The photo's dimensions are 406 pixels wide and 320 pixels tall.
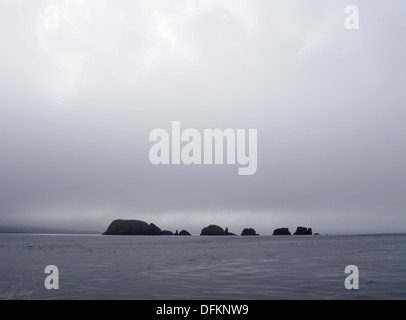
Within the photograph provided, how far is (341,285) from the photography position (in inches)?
960

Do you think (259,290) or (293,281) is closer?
(259,290)
